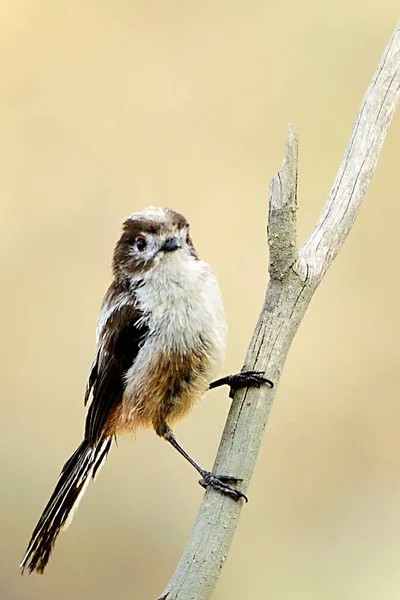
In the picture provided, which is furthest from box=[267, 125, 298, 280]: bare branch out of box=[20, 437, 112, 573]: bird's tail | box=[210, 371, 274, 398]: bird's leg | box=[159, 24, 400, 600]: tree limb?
box=[20, 437, 112, 573]: bird's tail

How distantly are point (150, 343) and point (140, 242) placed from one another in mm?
230

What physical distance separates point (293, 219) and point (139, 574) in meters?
1.56

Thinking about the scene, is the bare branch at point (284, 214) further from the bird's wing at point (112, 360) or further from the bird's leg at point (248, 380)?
the bird's wing at point (112, 360)

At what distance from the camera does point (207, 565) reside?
4.26ft

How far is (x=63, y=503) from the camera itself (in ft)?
5.66

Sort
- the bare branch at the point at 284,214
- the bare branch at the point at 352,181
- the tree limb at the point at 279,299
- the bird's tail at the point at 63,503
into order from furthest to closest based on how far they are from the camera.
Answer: the bird's tail at the point at 63,503 < the bare branch at the point at 352,181 < the bare branch at the point at 284,214 < the tree limb at the point at 279,299

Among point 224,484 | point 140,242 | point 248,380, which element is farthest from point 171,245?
point 224,484

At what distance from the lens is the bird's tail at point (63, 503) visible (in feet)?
5.49

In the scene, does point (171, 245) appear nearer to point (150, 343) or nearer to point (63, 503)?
point (150, 343)

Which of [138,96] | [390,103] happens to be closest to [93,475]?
[390,103]

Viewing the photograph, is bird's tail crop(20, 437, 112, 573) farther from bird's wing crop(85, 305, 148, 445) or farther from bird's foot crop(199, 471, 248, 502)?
bird's foot crop(199, 471, 248, 502)

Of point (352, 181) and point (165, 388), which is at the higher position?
point (352, 181)

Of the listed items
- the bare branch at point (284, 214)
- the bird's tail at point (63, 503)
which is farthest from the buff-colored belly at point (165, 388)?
the bare branch at point (284, 214)

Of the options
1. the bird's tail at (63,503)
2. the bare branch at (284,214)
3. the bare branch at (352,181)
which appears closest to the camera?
the bare branch at (284,214)
